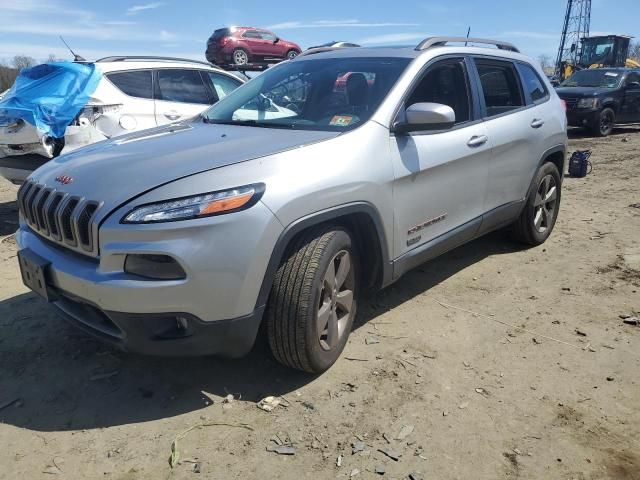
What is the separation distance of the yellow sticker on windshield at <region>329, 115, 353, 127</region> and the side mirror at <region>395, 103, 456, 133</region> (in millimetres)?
284

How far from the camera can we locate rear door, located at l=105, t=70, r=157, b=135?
6.07 metres

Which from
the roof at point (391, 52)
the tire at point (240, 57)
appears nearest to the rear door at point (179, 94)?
the roof at point (391, 52)

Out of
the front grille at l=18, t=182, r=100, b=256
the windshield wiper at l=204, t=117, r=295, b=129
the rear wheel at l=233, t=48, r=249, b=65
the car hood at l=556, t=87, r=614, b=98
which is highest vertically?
the rear wheel at l=233, t=48, r=249, b=65

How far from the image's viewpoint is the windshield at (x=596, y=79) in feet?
44.6

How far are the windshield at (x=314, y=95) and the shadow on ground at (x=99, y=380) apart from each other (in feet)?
4.54

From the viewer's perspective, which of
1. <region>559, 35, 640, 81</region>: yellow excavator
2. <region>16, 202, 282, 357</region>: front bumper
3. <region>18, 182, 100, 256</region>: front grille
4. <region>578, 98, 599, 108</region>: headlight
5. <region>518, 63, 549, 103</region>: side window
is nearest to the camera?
<region>16, 202, 282, 357</region>: front bumper

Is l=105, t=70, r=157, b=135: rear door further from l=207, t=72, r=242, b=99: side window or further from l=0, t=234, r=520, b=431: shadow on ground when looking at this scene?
l=0, t=234, r=520, b=431: shadow on ground

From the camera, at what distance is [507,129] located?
4180mm

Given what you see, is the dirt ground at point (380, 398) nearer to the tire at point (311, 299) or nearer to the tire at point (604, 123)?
the tire at point (311, 299)

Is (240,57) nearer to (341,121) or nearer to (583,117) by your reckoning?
(583,117)

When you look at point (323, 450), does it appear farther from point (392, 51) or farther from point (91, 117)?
point (91, 117)

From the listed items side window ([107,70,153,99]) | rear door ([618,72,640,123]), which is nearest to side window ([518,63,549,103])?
side window ([107,70,153,99])

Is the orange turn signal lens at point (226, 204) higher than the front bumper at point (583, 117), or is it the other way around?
the orange turn signal lens at point (226, 204)

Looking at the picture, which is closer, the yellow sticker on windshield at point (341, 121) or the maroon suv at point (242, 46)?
the yellow sticker on windshield at point (341, 121)
